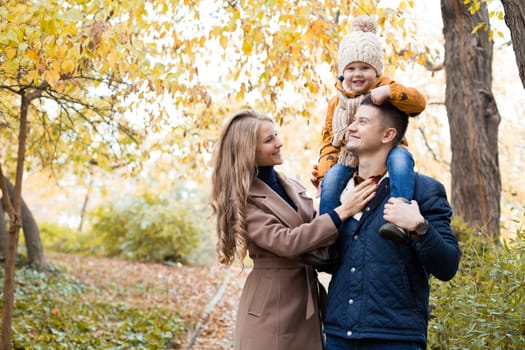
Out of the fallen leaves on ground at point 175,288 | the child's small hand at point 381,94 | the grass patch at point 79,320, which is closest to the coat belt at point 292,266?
the child's small hand at point 381,94

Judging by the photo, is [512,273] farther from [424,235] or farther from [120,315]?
[120,315]

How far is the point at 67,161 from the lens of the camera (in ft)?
32.8

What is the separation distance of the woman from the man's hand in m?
0.50

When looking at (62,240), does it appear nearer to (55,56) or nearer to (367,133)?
(55,56)

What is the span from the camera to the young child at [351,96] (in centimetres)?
288

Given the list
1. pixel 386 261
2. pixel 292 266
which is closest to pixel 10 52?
pixel 292 266

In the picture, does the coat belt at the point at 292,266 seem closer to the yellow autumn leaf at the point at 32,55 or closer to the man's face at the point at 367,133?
the man's face at the point at 367,133

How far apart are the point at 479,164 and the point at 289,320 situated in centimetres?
481

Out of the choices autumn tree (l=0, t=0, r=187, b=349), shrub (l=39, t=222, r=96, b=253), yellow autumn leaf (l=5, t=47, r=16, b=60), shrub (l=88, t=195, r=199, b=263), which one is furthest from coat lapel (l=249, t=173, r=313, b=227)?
shrub (l=39, t=222, r=96, b=253)

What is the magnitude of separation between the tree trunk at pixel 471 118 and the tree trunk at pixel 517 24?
13.4ft

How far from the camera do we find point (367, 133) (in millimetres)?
2850

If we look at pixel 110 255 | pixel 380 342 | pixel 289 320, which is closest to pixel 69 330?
pixel 289 320

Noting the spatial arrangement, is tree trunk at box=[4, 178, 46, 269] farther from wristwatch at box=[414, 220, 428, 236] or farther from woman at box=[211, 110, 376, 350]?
wristwatch at box=[414, 220, 428, 236]

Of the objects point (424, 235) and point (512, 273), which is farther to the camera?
point (512, 273)
